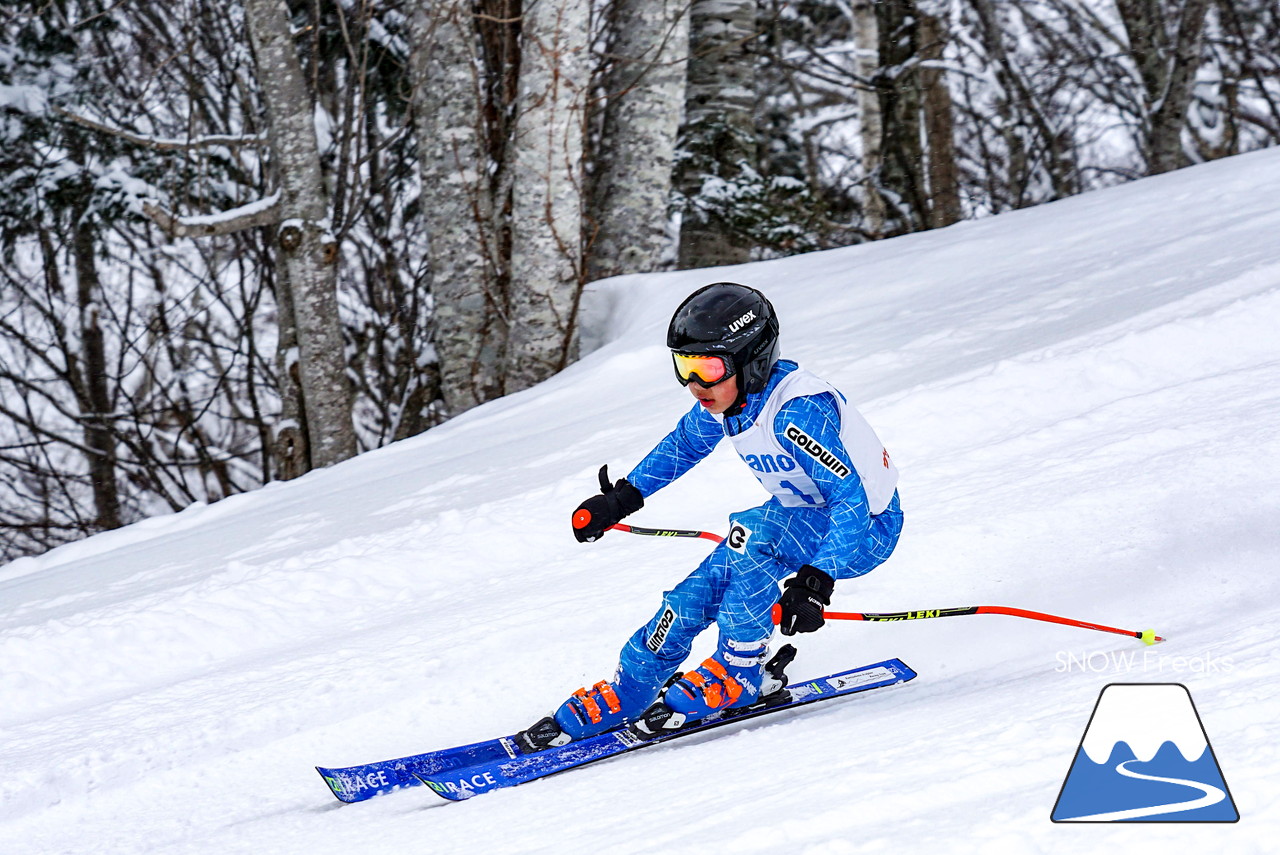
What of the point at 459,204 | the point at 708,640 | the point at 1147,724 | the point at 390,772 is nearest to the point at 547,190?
the point at 459,204

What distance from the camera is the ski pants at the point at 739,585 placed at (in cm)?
301

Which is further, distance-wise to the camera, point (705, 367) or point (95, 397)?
point (95, 397)

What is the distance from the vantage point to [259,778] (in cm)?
321

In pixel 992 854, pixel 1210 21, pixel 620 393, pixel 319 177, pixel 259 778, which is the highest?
pixel 1210 21

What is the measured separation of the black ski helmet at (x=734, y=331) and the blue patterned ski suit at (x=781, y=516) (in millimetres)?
84

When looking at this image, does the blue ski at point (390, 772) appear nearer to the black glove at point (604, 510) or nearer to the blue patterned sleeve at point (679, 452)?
the black glove at point (604, 510)

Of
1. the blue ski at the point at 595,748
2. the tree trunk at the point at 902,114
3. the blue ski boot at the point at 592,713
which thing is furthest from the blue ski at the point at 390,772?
the tree trunk at the point at 902,114

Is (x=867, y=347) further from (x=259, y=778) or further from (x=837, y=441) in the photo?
(x=259, y=778)

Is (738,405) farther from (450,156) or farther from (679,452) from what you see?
(450,156)

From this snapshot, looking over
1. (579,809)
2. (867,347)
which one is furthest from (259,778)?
(867,347)

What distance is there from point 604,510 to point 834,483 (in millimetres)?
760

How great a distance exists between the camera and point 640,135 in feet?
24.7

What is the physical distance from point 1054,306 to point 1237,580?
2448mm

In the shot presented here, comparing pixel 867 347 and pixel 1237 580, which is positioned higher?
pixel 867 347
